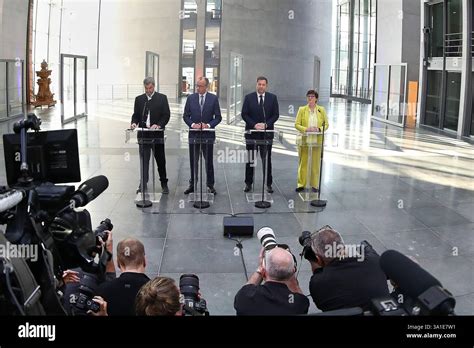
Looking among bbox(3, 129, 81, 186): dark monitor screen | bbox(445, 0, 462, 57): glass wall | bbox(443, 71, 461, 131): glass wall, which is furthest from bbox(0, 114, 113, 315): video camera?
bbox(445, 0, 462, 57): glass wall

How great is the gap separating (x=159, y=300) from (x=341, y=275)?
1311 millimetres

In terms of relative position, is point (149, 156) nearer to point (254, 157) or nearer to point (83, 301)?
point (254, 157)

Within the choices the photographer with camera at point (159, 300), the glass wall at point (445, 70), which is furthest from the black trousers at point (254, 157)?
the glass wall at point (445, 70)

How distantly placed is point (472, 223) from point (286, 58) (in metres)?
24.6

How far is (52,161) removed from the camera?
3.14 metres

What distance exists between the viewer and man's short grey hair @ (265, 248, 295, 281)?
3172mm

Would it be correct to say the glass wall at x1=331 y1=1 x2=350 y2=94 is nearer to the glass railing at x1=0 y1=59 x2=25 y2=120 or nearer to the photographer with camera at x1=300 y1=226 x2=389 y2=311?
the glass railing at x1=0 y1=59 x2=25 y2=120

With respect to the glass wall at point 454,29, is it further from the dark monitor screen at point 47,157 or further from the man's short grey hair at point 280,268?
the dark monitor screen at point 47,157

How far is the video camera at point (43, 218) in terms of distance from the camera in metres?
1.84

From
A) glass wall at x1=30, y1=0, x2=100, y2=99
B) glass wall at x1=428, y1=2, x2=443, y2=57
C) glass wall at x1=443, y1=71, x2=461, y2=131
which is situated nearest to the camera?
glass wall at x1=443, y1=71, x2=461, y2=131

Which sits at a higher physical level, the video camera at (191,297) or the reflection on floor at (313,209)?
the video camera at (191,297)

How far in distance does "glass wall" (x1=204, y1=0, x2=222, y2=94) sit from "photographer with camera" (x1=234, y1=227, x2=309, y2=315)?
28866 mm

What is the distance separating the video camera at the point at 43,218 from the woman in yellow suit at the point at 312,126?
5.54m

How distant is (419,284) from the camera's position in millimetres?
1571
